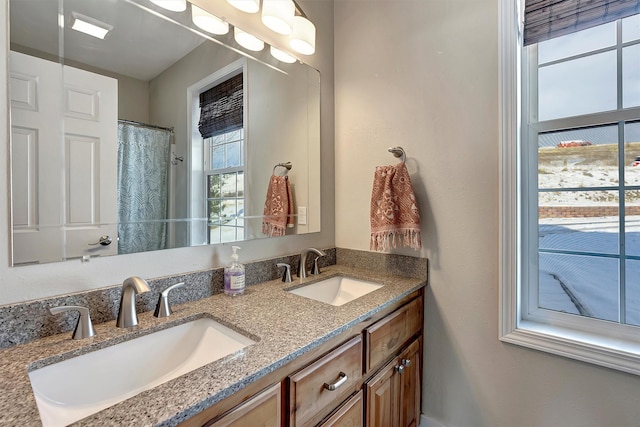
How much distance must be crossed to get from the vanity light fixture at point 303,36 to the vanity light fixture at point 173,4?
524 millimetres

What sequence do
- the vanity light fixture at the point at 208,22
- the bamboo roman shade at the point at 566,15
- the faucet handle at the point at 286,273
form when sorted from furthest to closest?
the faucet handle at the point at 286,273
the vanity light fixture at the point at 208,22
the bamboo roman shade at the point at 566,15

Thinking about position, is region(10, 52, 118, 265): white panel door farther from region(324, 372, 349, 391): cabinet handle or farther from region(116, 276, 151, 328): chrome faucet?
region(324, 372, 349, 391): cabinet handle

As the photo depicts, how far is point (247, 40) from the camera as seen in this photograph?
1323 millimetres

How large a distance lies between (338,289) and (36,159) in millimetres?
1254

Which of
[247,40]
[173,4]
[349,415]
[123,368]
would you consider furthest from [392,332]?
[173,4]

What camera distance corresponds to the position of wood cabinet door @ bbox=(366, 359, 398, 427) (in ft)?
3.50

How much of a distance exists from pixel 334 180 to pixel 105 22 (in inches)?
47.4

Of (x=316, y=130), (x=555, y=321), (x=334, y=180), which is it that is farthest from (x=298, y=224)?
(x=555, y=321)

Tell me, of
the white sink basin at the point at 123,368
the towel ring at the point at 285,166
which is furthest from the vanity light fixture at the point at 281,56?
the white sink basin at the point at 123,368

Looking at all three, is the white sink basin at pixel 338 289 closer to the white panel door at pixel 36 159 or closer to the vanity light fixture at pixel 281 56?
the white panel door at pixel 36 159

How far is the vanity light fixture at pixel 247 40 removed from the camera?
1284 mm

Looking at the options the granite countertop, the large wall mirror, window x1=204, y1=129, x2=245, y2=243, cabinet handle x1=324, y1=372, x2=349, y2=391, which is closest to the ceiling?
the large wall mirror

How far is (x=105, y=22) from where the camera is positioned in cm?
95

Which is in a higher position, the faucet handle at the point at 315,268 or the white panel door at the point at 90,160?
the white panel door at the point at 90,160
